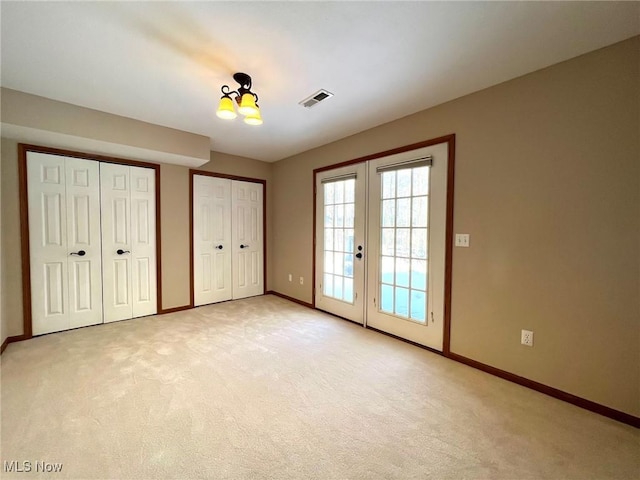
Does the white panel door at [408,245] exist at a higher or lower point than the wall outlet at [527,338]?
higher

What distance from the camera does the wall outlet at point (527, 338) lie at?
2.10m

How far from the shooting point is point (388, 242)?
308 cm

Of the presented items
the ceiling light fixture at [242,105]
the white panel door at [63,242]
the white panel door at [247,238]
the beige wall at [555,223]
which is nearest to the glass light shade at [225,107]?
the ceiling light fixture at [242,105]

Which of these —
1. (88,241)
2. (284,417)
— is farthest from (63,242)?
(284,417)

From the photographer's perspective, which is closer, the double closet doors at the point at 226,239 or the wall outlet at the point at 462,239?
the wall outlet at the point at 462,239

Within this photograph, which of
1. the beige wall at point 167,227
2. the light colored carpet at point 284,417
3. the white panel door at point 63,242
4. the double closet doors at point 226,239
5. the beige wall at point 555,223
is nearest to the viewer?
the light colored carpet at point 284,417

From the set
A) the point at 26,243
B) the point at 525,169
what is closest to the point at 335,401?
the point at 525,169

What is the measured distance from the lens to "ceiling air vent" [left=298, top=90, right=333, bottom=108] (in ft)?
7.91

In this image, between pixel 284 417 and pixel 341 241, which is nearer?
pixel 284 417

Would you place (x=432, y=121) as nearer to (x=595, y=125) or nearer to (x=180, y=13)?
(x=595, y=125)

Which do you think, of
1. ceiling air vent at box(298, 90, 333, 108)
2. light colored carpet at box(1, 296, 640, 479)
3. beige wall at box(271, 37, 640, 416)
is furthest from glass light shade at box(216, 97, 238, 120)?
light colored carpet at box(1, 296, 640, 479)

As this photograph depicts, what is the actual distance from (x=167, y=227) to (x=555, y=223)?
14.3 feet

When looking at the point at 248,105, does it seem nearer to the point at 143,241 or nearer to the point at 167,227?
the point at 167,227

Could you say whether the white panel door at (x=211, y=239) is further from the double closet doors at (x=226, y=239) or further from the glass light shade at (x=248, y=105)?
the glass light shade at (x=248, y=105)
